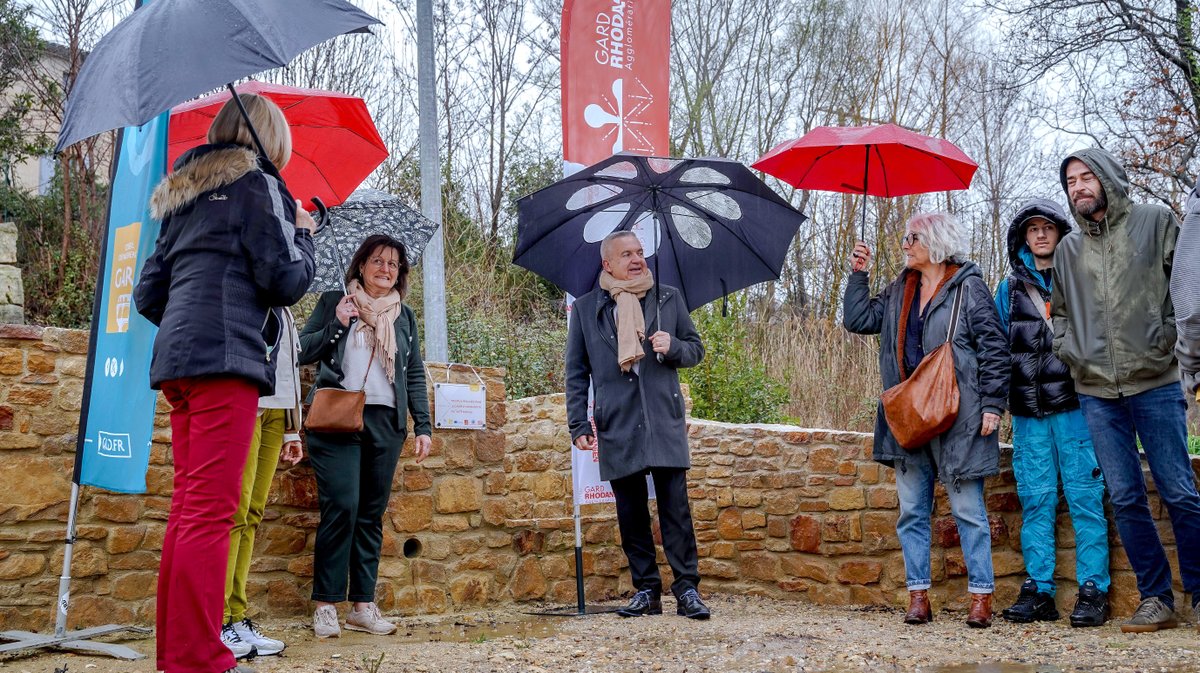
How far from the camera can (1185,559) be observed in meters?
4.23

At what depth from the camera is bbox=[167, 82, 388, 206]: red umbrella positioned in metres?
4.83

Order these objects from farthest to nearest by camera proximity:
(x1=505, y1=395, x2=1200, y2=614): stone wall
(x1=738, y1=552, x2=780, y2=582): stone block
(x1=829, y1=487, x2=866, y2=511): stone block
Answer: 1. (x1=738, y1=552, x2=780, y2=582): stone block
2. (x1=829, y1=487, x2=866, y2=511): stone block
3. (x1=505, y1=395, x2=1200, y2=614): stone wall

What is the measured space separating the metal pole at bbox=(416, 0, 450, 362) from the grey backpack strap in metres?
3.44

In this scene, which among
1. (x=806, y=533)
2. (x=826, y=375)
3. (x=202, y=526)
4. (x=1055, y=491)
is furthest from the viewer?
(x=826, y=375)

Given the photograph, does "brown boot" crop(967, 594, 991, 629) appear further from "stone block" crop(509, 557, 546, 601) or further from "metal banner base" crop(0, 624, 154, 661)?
"metal banner base" crop(0, 624, 154, 661)

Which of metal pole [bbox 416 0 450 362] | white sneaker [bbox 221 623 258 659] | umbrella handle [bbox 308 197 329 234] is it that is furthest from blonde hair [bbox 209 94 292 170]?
metal pole [bbox 416 0 450 362]

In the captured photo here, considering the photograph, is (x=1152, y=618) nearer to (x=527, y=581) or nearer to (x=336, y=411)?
(x=527, y=581)

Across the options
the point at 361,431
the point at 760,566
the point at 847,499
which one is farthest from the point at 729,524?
the point at 361,431

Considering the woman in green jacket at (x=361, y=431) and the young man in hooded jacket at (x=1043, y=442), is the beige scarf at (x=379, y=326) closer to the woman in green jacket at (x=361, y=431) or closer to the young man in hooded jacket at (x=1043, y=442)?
the woman in green jacket at (x=361, y=431)

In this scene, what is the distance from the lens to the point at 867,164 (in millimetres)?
5082

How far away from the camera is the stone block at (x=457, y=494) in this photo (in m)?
5.24

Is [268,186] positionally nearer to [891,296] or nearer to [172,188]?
[172,188]

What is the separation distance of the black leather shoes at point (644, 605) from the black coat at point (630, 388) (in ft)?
2.05

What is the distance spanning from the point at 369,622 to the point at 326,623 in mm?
204
